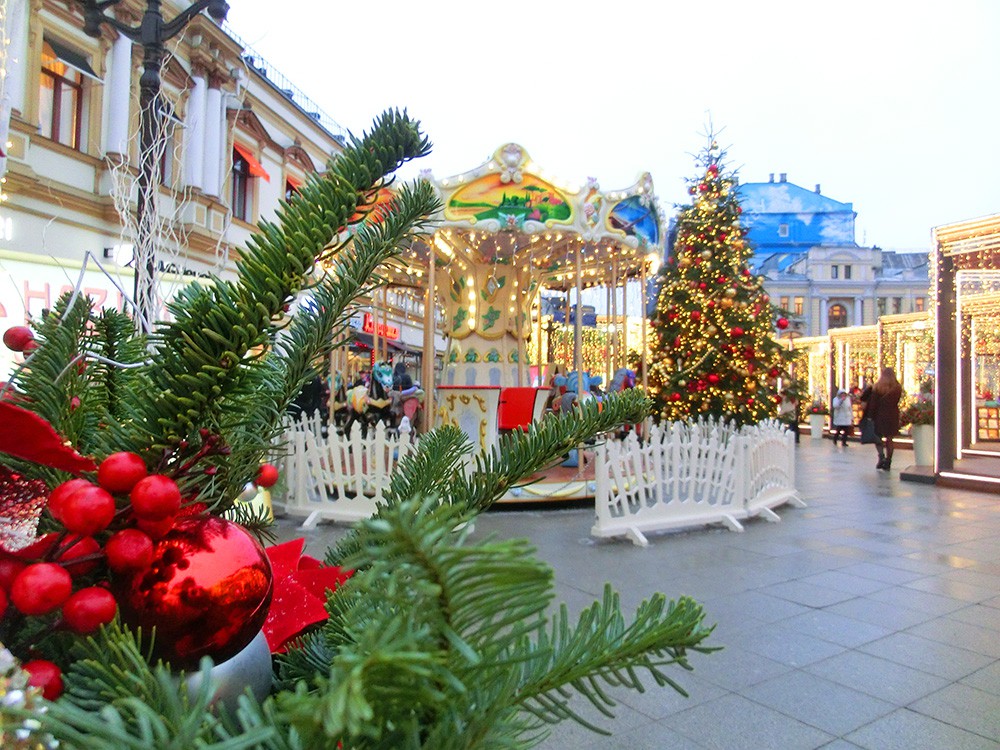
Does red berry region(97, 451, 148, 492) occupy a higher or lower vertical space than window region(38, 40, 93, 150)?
lower

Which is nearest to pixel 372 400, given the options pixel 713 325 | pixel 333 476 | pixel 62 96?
pixel 333 476

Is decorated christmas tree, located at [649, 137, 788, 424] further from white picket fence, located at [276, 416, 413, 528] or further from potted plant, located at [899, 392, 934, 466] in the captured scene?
white picket fence, located at [276, 416, 413, 528]

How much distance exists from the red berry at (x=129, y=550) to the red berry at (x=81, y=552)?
0.13ft

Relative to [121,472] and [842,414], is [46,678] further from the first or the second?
[842,414]

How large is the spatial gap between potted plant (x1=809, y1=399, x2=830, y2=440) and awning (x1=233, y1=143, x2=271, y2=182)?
20072mm

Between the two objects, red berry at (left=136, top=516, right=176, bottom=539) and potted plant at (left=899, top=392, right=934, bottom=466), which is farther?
potted plant at (left=899, top=392, right=934, bottom=466)

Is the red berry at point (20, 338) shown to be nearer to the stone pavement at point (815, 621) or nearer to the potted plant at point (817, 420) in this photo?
the stone pavement at point (815, 621)

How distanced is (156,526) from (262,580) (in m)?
0.12

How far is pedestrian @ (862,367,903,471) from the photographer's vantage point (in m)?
13.5

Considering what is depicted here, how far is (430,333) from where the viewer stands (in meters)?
11.1

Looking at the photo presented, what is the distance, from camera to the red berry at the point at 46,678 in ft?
1.94

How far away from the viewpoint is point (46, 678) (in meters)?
0.60

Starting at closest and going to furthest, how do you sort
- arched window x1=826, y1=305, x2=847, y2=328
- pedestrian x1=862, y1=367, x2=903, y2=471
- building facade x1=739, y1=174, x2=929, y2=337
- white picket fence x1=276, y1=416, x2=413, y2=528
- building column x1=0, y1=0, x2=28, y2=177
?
building column x1=0, y1=0, x2=28, y2=177
white picket fence x1=276, y1=416, x2=413, y2=528
pedestrian x1=862, y1=367, x2=903, y2=471
building facade x1=739, y1=174, x2=929, y2=337
arched window x1=826, y1=305, x2=847, y2=328

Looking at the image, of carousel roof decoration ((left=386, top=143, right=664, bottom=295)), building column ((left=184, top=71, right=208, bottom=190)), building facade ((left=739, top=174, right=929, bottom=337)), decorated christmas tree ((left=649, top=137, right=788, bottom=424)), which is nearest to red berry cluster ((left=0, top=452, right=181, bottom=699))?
carousel roof decoration ((left=386, top=143, right=664, bottom=295))
